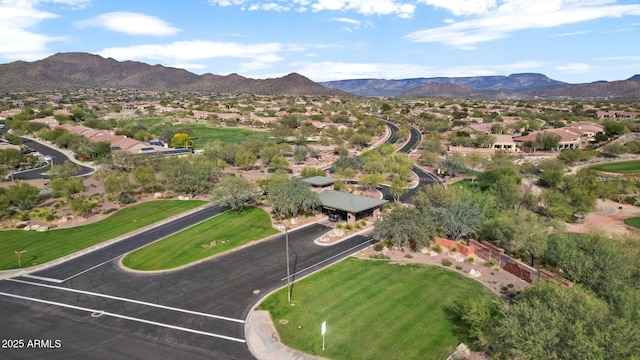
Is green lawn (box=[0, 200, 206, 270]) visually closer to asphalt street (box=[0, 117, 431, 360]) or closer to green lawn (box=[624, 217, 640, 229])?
asphalt street (box=[0, 117, 431, 360])

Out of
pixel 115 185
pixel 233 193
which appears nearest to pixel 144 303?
pixel 233 193

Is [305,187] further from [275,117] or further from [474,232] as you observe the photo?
[275,117]

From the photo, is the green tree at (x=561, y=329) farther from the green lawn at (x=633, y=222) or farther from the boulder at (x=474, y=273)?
the green lawn at (x=633, y=222)

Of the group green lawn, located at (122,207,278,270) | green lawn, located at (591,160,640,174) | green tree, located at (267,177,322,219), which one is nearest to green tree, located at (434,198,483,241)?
green tree, located at (267,177,322,219)

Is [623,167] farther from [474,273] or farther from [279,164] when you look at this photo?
[279,164]

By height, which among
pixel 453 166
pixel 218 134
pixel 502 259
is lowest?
pixel 502 259

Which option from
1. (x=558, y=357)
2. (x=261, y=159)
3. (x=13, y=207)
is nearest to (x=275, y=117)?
(x=261, y=159)
